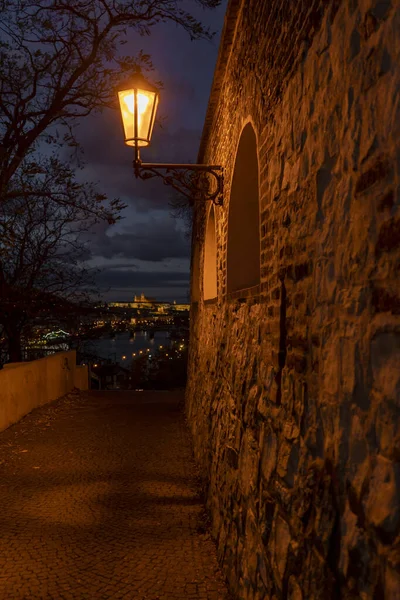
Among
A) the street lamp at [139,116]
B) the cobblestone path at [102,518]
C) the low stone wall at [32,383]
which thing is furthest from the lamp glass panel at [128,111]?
the low stone wall at [32,383]

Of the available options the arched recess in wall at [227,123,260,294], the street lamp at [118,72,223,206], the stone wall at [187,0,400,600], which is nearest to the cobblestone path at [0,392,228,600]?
the stone wall at [187,0,400,600]

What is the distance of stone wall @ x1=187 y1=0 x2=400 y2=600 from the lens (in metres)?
1.46

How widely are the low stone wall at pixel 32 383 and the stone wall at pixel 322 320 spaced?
6.12 meters

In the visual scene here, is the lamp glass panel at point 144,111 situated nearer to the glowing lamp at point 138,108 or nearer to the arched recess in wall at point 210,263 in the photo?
the glowing lamp at point 138,108

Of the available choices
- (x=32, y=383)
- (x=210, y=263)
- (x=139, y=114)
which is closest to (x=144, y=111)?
(x=139, y=114)

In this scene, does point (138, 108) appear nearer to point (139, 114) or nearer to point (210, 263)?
point (139, 114)

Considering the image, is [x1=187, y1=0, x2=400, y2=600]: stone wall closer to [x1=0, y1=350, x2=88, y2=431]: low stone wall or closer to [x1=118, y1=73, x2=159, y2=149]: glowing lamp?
[x1=118, y1=73, x2=159, y2=149]: glowing lamp

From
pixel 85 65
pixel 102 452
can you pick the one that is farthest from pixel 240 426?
pixel 85 65

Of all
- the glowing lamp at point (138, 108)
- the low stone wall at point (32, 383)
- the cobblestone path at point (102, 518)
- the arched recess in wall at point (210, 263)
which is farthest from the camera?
the low stone wall at point (32, 383)

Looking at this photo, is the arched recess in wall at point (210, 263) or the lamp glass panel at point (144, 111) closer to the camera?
the lamp glass panel at point (144, 111)

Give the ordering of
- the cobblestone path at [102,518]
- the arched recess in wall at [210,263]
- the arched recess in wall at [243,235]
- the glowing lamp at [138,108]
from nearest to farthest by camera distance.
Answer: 1. the cobblestone path at [102,518]
2. the arched recess in wall at [243,235]
3. the glowing lamp at [138,108]
4. the arched recess in wall at [210,263]

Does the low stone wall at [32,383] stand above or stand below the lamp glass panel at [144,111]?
below

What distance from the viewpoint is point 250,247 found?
495 centimetres

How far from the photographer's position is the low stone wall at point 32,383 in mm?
8758
